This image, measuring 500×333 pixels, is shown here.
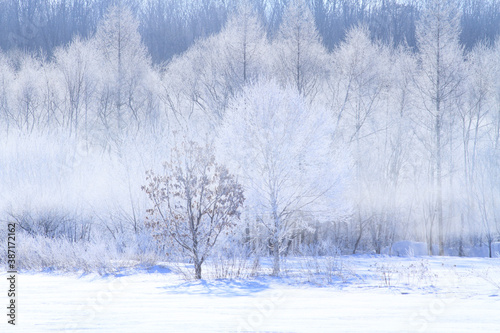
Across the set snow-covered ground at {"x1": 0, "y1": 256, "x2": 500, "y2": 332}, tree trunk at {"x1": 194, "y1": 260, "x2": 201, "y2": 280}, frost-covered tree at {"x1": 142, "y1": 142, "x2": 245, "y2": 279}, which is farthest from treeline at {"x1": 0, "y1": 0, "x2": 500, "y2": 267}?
snow-covered ground at {"x1": 0, "y1": 256, "x2": 500, "y2": 332}

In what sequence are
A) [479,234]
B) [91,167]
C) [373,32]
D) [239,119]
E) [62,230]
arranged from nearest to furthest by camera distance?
[239,119] → [62,230] → [91,167] → [479,234] → [373,32]

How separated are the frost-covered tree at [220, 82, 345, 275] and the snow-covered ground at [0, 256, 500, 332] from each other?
2.91 m

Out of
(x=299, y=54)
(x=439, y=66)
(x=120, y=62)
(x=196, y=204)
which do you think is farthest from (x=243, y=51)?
(x=196, y=204)

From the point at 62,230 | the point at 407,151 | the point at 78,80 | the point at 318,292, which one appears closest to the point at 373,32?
the point at 407,151

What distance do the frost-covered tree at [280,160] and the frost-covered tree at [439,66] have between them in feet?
26.6

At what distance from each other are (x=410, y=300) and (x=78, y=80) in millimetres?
22736

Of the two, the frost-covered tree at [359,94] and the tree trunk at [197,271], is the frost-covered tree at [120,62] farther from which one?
the tree trunk at [197,271]

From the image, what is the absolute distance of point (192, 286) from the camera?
9086mm

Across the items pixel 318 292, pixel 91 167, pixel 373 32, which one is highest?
pixel 373 32

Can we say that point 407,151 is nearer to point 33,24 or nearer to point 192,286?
point 192,286

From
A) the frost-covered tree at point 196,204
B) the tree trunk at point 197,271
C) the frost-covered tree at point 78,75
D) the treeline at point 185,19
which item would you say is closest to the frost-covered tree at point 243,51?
the frost-covered tree at point 78,75

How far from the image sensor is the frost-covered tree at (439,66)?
20.7m

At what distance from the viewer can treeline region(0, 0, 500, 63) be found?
38375 millimetres

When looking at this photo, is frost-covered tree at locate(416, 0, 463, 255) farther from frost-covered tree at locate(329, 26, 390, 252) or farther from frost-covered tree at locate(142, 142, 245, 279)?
frost-covered tree at locate(142, 142, 245, 279)
